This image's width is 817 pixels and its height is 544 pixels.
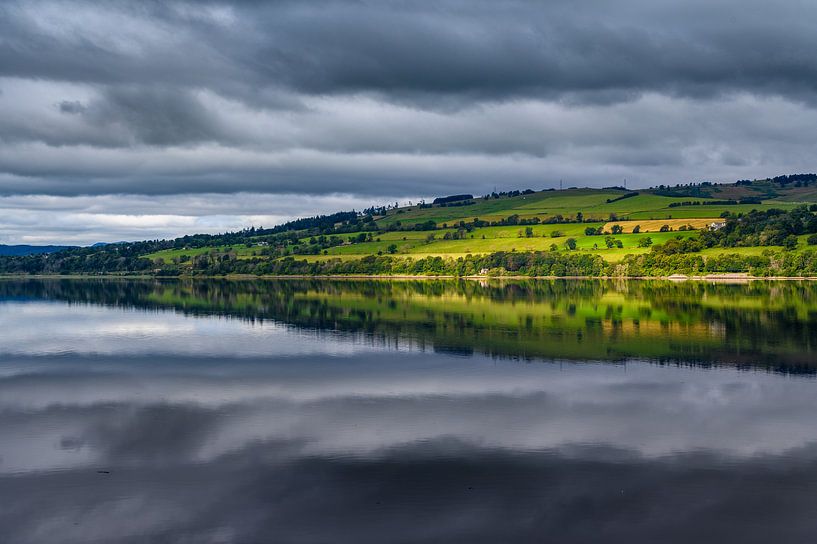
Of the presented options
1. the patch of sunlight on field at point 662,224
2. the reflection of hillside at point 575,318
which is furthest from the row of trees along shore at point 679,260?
the reflection of hillside at point 575,318

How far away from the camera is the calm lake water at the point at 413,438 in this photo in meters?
20.1

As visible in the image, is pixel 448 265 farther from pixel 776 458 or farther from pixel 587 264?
pixel 776 458

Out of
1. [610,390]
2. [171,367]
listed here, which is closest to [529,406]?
[610,390]

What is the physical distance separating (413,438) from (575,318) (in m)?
49.1

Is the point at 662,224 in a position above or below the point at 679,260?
above

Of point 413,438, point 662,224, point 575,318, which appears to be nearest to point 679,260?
point 662,224

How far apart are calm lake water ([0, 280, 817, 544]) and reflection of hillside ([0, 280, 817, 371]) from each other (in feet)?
1.98

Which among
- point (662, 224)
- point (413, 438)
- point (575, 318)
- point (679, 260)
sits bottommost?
point (575, 318)

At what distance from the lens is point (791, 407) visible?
32344 mm

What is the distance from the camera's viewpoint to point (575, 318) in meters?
74.0

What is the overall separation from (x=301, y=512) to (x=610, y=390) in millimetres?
20358

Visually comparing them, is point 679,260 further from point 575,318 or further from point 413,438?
point 413,438

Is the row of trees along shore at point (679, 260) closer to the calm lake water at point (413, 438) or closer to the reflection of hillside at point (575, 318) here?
the reflection of hillside at point (575, 318)

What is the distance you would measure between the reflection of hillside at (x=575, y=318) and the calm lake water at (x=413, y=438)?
23.8 inches
